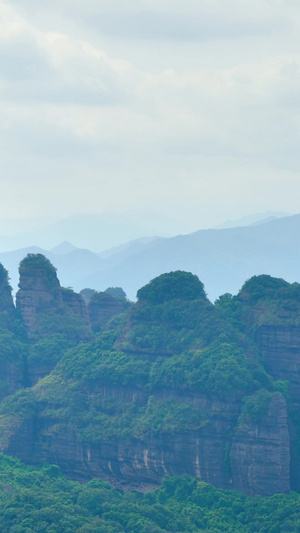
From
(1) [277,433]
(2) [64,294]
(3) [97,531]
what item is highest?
(2) [64,294]

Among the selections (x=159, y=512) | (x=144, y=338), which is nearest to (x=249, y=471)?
(x=159, y=512)

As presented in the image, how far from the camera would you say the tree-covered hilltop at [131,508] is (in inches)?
1976

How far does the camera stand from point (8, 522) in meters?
50.2

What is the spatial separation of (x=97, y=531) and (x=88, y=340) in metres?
29.7

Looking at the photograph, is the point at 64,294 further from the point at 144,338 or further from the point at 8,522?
the point at 8,522

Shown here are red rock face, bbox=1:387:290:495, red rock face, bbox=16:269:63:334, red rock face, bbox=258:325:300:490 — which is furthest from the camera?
red rock face, bbox=16:269:63:334

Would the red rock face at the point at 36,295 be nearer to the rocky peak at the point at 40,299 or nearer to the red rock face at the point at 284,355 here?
the rocky peak at the point at 40,299

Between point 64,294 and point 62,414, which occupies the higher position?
point 64,294

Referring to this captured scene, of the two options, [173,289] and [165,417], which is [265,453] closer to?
[165,417]

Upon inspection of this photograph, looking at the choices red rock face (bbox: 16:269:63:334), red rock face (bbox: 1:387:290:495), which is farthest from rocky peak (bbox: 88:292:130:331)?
red rock face (bbox: 1:387:290:495)

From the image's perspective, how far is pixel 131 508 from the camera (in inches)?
2115

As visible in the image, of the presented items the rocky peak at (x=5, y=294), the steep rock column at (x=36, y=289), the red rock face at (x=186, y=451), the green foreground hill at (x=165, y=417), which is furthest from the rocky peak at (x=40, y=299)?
the red rock face at (x=186, y=451)

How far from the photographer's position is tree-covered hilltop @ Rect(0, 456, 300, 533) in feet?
165

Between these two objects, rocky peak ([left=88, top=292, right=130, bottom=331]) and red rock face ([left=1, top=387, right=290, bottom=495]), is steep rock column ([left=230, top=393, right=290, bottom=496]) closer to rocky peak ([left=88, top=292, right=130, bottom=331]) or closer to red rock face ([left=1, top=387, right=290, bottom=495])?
red rock face ([left=1, top=387, right=290, bottom=495])
